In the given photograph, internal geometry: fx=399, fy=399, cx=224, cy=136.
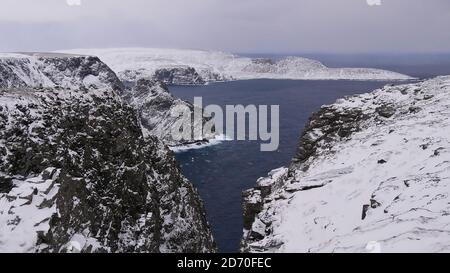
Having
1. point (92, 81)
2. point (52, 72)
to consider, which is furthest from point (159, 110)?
point (52, 72)

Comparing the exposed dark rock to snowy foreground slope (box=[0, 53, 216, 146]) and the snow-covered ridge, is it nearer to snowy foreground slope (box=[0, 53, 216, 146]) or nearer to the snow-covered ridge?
the snow-covered ridge

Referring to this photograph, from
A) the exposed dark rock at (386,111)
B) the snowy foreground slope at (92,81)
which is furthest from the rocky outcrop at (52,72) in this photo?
the exposed dark rock at (386,111)

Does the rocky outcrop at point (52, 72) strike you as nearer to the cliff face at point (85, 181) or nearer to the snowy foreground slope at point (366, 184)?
the cliff face at point (85, 181)

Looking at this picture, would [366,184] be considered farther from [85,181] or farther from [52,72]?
[52,72]

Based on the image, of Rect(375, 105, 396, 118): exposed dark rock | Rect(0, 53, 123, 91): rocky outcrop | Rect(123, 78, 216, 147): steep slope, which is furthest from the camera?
Rect(0, 53, 123, 91): rocky outcrop

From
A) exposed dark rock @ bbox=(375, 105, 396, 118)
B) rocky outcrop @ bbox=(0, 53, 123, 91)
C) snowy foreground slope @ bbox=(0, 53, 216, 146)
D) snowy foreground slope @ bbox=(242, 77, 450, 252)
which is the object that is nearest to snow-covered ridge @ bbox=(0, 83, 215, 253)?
snowy foreground slope @ bbox=(242, 77, 450, 252)
